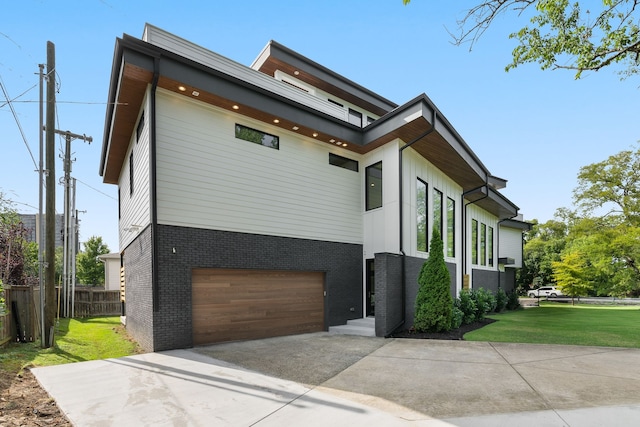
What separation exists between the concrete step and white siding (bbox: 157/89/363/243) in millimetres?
2669

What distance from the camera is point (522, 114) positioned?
11.5 metres

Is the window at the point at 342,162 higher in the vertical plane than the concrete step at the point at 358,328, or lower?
higher

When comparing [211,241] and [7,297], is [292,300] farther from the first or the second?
[7,297]

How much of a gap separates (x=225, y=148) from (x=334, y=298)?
18.6 ft

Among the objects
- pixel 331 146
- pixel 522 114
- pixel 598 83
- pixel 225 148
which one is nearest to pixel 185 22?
pixel 225 148

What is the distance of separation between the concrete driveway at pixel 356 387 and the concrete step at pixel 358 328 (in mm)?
2130

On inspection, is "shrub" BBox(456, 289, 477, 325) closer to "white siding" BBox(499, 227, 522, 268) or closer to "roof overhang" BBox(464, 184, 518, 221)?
"roof overhang" BBox(464, 184, 518, 221)

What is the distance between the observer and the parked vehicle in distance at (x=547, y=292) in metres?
36.0

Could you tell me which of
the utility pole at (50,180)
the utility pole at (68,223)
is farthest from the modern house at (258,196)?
the utility pole at (68,223)

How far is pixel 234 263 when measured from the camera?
8.70 meters

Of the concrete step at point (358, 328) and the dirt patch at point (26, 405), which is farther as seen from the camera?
the concrete step at point (358, 328)

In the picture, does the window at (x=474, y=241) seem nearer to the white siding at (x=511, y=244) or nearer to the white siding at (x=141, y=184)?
the white siding at (x=511, y=244)

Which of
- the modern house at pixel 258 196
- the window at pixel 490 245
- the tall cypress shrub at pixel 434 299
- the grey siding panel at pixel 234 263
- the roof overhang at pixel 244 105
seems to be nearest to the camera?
the roof overhang at pixel 244 105

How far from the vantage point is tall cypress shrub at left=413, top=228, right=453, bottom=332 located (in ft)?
31.4
